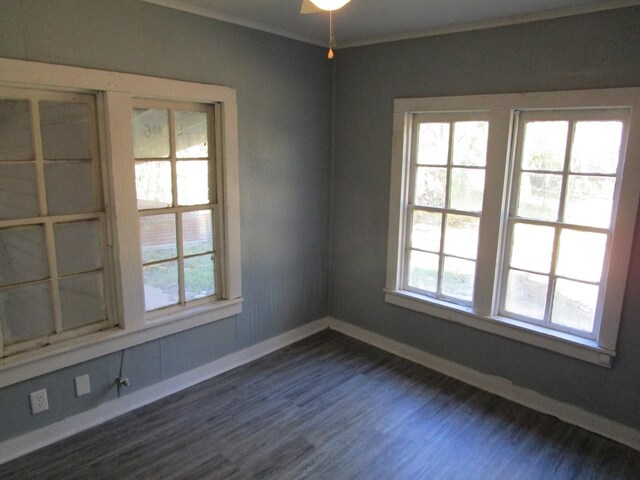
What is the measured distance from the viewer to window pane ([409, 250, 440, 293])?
3.54m

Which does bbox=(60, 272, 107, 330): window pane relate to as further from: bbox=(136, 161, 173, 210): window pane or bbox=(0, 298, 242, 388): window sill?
bbox=(136, 161, 173, 210): window pane

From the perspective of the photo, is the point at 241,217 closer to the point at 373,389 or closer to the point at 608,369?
the point at 373,389

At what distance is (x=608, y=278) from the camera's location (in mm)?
2652

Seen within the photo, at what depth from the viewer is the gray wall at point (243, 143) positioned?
7.87 feet

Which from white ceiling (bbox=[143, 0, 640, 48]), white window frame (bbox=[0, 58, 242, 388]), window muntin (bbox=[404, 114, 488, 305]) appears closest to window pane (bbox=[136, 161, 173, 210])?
white window frame (bbox=[0, 58, 242, 388])

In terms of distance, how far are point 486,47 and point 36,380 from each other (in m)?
3.44

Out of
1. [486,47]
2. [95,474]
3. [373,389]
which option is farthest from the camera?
[373,389]

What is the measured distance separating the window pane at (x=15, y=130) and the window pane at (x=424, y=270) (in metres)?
2.72

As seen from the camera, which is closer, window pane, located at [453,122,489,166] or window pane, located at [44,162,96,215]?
window pane, located at [44,162,96,215]

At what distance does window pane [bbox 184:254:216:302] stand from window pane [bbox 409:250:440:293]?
5.26ft

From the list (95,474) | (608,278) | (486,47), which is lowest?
(95,474)

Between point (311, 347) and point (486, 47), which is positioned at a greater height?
point (486, 47)

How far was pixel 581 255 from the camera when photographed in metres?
2.80

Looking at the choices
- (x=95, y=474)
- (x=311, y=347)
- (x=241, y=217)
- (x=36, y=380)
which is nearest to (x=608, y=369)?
(x=311, y=347)
